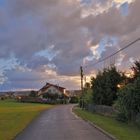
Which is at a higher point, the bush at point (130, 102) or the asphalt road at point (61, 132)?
the bush at point (130, 102)

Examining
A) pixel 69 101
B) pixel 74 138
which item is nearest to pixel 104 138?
pixel 74 138

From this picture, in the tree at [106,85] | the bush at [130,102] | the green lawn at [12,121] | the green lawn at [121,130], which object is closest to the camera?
the green lawn at [121,130]

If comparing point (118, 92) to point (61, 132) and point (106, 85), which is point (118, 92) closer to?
point (61, 132)

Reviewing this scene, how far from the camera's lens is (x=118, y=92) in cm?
3806

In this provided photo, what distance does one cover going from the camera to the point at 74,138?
77.2 ft

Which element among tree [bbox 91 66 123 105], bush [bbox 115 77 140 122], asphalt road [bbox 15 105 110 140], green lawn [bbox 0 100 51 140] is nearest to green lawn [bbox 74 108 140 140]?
asphalt road [bbox 15 105 110 140]

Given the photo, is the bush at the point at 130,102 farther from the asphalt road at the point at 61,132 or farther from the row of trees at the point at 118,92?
the asphalt road at the point at 61,132

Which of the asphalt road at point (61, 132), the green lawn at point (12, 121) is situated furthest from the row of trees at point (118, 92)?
the green lawn at point (12, 121)

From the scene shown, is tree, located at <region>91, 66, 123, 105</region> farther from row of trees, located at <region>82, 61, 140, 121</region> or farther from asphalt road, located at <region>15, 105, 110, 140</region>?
asphalt road, located at <region>15, 105, 110, 140</region>

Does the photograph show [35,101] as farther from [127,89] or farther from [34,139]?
[34,139]

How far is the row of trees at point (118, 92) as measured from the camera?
3472 centimetres

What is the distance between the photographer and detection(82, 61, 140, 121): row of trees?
114 feet

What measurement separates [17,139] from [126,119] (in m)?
16.3

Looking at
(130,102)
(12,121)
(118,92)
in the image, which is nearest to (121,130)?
(130,102)
